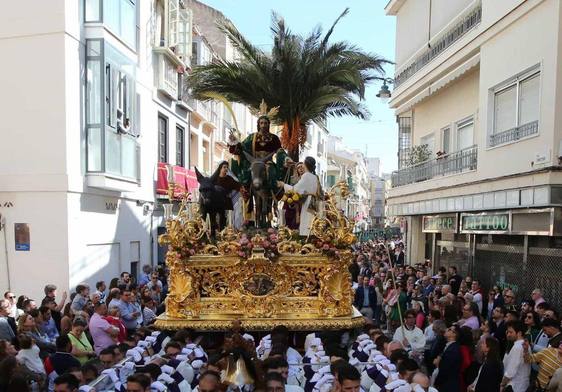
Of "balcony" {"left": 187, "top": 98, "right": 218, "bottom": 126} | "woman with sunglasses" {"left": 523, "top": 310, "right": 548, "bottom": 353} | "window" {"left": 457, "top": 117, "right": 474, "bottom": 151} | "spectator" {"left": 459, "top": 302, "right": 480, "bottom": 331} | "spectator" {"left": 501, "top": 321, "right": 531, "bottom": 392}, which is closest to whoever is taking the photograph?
"spectator" {"left": 501, "top": 321, "right": 531, "bottom": 392}

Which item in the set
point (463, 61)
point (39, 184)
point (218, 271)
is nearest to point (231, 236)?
point (218, 271)

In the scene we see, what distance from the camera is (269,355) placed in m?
6.39

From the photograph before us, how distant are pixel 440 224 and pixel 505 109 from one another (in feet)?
20.4

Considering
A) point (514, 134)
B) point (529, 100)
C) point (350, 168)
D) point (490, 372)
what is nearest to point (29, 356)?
point (490, 372)

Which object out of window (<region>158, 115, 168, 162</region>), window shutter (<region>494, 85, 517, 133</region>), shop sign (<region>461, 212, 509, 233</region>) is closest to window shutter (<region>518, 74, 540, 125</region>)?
window shutter (<region>494, 85, 517, 133</region>)

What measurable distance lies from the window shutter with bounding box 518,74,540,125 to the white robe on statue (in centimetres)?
560

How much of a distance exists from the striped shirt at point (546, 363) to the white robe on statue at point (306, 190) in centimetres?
367

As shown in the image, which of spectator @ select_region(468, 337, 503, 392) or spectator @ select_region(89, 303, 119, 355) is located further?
spectator @ select_region(89, 303, 119, 355)

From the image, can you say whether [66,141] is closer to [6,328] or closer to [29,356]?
[6,328]

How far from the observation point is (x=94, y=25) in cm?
1333

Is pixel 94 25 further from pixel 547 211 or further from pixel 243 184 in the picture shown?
pixel 547 211

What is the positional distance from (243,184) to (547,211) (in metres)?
6.07

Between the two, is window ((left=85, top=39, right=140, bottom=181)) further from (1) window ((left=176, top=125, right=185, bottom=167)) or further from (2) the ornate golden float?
(1) window ((left=176, top=125, right=185, bottom=167))

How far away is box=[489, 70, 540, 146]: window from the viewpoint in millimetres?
11695
